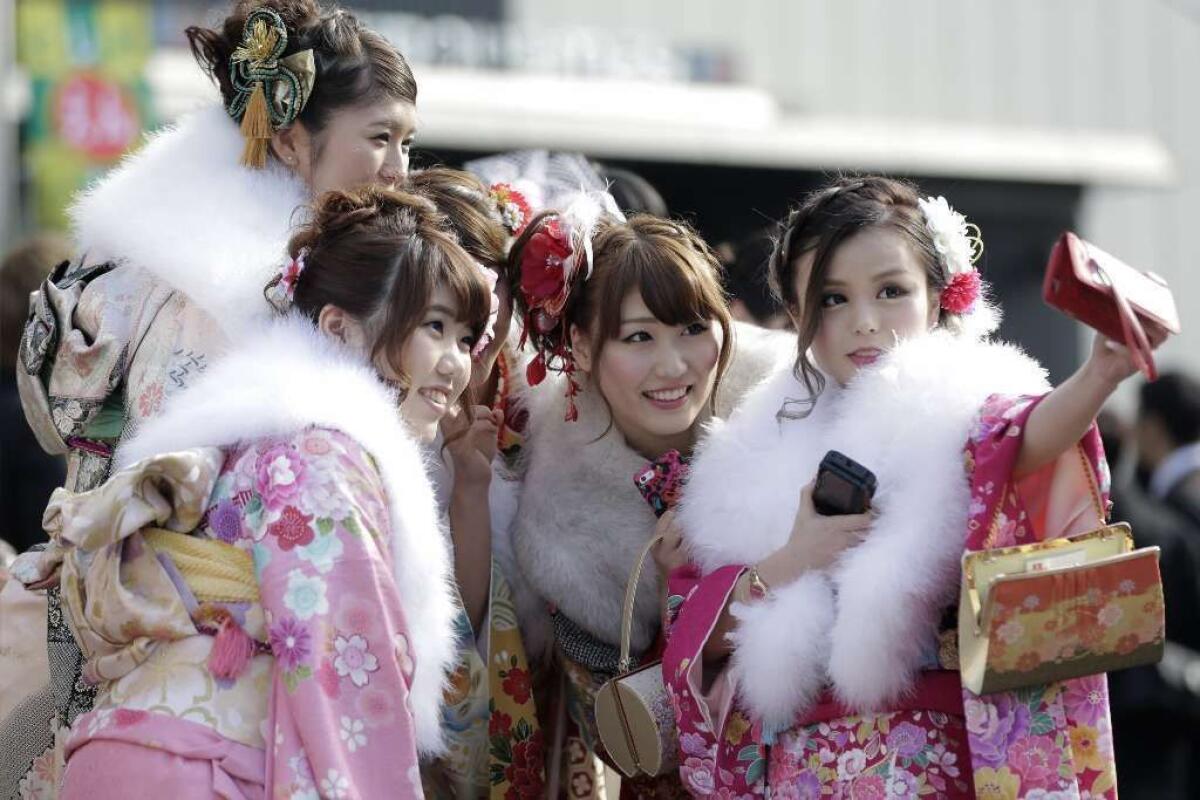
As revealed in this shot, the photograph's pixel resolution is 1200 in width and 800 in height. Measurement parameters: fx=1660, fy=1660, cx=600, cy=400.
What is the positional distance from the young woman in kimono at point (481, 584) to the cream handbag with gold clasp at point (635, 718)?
277 mm

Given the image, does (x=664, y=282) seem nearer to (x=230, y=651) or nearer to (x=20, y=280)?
(x=230, y=651)

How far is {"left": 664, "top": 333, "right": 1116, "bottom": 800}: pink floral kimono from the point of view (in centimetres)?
278

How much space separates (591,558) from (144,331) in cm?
101

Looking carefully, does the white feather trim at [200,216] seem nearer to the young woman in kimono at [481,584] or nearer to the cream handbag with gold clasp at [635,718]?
the young woman in kimono at [481,584]

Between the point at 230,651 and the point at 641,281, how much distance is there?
116 centimetres

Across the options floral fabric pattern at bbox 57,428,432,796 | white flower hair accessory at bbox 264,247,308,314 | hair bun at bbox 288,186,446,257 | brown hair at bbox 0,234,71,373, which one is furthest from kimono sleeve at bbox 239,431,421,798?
brown hair at bbox 0,234,71,373

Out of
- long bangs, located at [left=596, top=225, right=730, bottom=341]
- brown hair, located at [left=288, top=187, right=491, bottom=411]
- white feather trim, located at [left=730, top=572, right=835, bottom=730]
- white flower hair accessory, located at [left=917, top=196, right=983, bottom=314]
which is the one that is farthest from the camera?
long bangs, located at [left=596, top=225, right=730, bottom=341]

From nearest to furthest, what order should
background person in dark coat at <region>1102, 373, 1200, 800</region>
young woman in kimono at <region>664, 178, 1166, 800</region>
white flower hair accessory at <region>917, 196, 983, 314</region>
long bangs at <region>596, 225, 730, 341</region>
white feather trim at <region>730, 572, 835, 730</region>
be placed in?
1. young woman in kimono at <region>664, 178, 1166, 800</region>
2. white feather trim at <region>730, 572, 835, 730</region>
3. white flower hair accessory at <region>917, 196, 983, 314</region>
4. long bangs at <region>596, 225, 730, 341</region>
5. background person in dark coat at <region>1102, 373, 1200, 800</region>

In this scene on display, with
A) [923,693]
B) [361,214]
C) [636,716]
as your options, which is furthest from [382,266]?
[923,693]

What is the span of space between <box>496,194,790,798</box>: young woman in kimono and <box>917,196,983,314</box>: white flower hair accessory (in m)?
0.47

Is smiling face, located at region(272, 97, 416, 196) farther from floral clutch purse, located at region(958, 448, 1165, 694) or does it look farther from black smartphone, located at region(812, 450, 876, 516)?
floral clutch purse, located at region(958, 448, 1165, 694)

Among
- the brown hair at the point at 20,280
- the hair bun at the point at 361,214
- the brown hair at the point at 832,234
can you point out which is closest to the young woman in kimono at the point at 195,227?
the hair bun at the point at 361,214

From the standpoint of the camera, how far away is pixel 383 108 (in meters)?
3.48

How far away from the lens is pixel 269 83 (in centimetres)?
344
